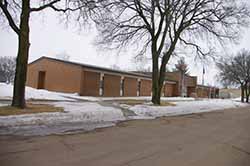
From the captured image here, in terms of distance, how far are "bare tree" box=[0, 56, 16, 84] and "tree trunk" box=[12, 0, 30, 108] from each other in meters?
70.8

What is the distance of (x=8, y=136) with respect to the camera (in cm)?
825

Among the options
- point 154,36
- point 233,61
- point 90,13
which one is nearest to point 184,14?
point 154,36

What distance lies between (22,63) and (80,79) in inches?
713

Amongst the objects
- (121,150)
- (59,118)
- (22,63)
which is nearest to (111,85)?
(22,63)

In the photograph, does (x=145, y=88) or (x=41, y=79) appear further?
(x=145, y=88)

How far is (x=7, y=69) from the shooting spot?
7956cm

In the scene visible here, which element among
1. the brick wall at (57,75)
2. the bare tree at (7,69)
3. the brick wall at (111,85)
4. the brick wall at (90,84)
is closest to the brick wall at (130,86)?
the brick wall at (111,85)

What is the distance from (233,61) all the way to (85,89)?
44.0m

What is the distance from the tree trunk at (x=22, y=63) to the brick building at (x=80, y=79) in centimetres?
1792

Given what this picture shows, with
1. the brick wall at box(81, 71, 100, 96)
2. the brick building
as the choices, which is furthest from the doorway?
the brick wall at box(81, 71, 100, 96)

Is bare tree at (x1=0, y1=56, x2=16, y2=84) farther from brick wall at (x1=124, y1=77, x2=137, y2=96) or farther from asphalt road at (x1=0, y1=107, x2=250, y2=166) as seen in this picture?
asphalt road at (x1=0, y1=107, x2=250, y2=166)

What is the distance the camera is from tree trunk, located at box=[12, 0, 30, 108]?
13.1m

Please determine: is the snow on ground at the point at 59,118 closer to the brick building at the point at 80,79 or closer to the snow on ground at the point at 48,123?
the snow on ground at the point at 48,123

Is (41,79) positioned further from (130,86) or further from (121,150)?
(121,150)
